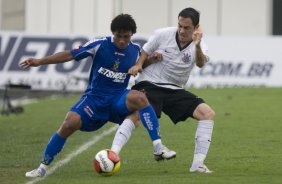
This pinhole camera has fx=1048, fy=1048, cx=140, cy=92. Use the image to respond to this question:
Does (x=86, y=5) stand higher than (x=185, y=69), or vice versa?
(x=185, y=69)

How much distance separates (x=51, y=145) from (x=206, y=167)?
1.82 meters

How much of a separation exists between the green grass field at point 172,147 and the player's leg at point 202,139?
0.52 ft

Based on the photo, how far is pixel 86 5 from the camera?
40906mm

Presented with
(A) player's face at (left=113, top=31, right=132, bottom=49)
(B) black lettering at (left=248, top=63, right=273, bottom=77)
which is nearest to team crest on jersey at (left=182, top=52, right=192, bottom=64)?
(A) player's face at (left=113, top=31, right=132, bottom=49)

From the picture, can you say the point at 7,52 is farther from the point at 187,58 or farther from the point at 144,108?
the point at 144,108

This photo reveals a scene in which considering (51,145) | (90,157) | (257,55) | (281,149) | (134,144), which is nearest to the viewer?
(51,145)

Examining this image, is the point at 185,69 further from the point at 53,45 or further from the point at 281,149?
the point at 53,45

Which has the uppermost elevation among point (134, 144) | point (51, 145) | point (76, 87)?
point (51, 145)

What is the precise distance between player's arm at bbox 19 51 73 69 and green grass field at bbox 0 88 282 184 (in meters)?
1.28

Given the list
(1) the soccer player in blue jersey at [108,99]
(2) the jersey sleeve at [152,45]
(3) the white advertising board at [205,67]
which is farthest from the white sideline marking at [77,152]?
(3) the white advertising board at [205,67]

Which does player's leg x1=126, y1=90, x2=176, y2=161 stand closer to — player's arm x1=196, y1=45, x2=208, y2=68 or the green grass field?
the green grass field

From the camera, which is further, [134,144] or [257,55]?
[257,55]

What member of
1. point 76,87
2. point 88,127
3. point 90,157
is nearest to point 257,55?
point 76,87

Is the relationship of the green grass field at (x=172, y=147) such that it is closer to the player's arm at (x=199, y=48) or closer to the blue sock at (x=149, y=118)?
the blue sock at (x=149, y=118)
